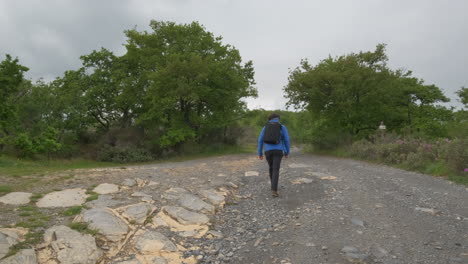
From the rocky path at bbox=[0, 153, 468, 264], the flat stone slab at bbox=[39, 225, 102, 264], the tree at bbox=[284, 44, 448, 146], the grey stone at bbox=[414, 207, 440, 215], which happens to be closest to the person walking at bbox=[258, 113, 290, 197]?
the rocky path at bbox=[0, 153, 468, 264]

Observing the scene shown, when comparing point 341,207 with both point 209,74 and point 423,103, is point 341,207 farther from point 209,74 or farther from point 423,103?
point 423,103

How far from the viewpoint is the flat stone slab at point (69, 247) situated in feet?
12.4

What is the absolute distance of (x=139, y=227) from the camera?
16.4 feet

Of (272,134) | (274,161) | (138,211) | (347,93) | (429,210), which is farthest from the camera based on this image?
(347,93)

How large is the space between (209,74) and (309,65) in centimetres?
869

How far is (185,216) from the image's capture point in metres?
5.68

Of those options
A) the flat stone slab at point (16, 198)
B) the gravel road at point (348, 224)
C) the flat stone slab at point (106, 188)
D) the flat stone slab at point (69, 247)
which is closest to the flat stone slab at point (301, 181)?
the gravel road at point (348, 224)

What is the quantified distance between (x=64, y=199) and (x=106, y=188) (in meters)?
1.18

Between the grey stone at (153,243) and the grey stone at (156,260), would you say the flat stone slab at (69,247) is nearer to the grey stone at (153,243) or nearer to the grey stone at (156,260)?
the grey stone at (153,243)

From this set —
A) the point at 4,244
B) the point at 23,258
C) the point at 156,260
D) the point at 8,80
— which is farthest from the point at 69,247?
the point at 8,80

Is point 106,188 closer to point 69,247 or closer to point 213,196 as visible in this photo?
point 213,196

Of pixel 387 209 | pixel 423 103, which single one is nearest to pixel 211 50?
pixel 423 103

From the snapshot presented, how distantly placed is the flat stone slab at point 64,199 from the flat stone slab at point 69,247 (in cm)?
150

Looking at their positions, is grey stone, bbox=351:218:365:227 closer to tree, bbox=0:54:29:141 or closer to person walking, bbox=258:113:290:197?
person walking, bbox=258:113:290:197
